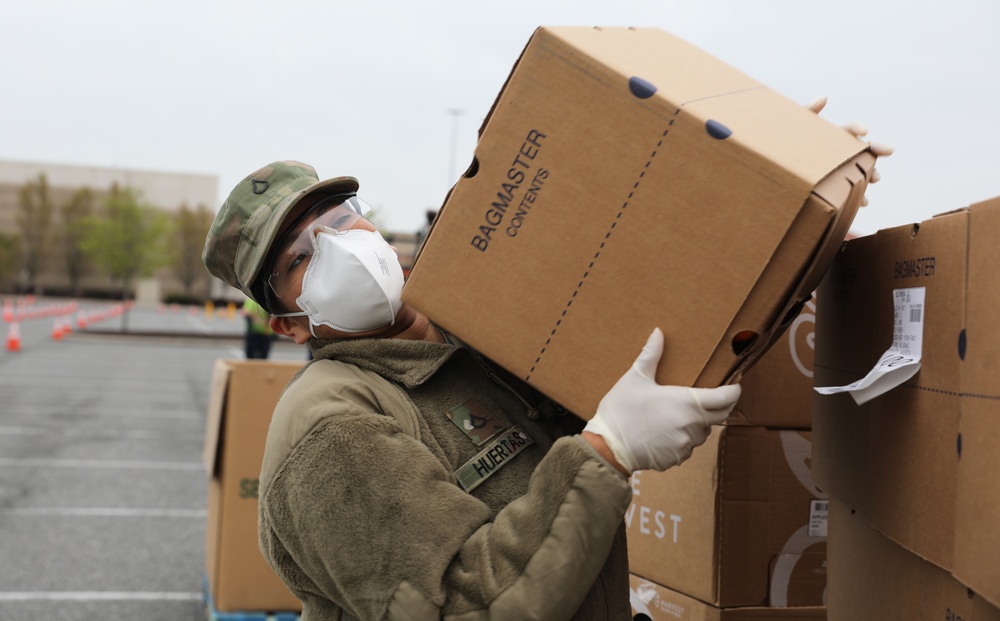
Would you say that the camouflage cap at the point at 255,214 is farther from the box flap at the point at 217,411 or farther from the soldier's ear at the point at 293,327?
the box flap at the point at 217,411

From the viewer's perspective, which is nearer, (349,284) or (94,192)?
(349,284)

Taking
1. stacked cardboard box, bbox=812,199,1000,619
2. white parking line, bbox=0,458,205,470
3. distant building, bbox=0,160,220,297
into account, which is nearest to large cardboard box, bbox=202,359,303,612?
stacked cardboard box, bbox=812,199,1000,619

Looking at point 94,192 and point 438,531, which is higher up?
point 94,192

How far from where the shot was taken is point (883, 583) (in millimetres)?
1677

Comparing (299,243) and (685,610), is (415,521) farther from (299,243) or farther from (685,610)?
(685,610)

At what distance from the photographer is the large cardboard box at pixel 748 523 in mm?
2311

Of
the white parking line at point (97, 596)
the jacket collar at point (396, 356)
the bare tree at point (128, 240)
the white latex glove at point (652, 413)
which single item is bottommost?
the white parking line at point (97, 596)

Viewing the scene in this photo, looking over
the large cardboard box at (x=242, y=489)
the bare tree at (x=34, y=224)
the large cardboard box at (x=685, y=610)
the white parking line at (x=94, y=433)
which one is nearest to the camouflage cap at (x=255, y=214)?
the large cardboard box at (x=685, y=610)

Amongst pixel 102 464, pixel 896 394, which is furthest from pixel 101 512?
pixel 896 394

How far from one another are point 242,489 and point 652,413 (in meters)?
3.15

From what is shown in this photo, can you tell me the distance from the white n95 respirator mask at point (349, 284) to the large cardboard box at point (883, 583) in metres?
0.95

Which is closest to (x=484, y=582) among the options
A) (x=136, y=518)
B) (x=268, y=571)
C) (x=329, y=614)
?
(x=329, y=614)

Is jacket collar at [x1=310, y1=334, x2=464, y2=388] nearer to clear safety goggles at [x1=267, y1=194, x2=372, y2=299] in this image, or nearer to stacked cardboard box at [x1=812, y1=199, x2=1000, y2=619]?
clear safety goggles at [x1=267, y1=194, x2=372, y2=299]

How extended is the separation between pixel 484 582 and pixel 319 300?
2.04 ft
